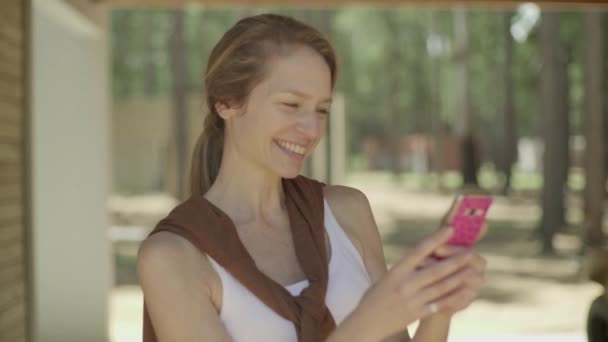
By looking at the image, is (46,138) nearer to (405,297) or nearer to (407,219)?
(405,297)

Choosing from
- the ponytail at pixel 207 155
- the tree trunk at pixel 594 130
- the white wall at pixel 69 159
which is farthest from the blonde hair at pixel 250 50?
the tree trunk at pixel 594 130

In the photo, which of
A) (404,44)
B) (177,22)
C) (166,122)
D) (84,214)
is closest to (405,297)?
(84,214)

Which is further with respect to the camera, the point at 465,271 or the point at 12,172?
Answer: the point at 12,172

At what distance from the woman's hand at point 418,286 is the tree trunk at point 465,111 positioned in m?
23.9

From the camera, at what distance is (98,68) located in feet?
23.2

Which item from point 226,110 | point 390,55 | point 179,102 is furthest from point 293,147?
point 390,55

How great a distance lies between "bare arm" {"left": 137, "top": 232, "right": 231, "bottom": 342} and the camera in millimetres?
1597

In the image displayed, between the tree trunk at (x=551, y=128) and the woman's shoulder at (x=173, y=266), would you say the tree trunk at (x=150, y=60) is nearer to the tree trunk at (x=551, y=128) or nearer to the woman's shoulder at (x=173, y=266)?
the tree trunk at (x=551, y=128)

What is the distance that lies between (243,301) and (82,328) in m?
5.85

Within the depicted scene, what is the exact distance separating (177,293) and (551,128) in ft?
41.9

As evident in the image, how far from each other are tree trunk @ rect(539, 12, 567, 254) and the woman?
12.2 m

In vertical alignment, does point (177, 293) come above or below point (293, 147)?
below

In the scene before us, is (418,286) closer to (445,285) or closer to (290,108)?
(445,285)

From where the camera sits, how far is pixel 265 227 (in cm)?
190
